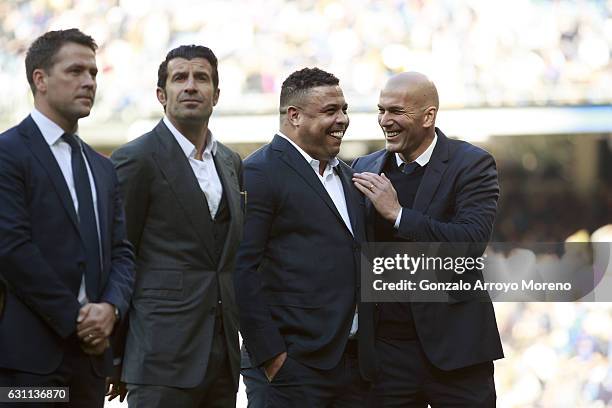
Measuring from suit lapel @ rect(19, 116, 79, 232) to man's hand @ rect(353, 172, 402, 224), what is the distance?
113cm

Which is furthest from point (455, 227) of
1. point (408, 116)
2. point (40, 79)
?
point (40, 79)

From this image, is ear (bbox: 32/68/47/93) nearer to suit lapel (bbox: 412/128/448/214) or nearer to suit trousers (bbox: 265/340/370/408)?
suit trousers (bbox: 265/340/370/408)

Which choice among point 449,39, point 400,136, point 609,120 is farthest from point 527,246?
point 400,136

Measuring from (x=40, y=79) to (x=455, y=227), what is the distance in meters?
→ 1.46

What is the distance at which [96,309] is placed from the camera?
2721 mm

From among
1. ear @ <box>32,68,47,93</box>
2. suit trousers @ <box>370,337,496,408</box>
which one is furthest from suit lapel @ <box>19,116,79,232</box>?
suit trousers @ <box>370,337,496,408</box>

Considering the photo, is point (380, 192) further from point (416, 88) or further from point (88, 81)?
point (88, 81)

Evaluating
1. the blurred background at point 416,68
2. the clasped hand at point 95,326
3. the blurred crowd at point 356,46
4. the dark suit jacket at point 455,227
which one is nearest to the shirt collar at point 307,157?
the dark suit jacket at point 455,227

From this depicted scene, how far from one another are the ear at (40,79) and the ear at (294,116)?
3.22ft

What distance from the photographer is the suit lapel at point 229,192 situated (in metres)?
3.18

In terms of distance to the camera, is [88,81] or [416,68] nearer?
[88,81]

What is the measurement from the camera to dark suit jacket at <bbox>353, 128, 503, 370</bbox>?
3523mm

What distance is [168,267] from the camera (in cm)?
308

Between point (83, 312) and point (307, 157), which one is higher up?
point (307, 157)
